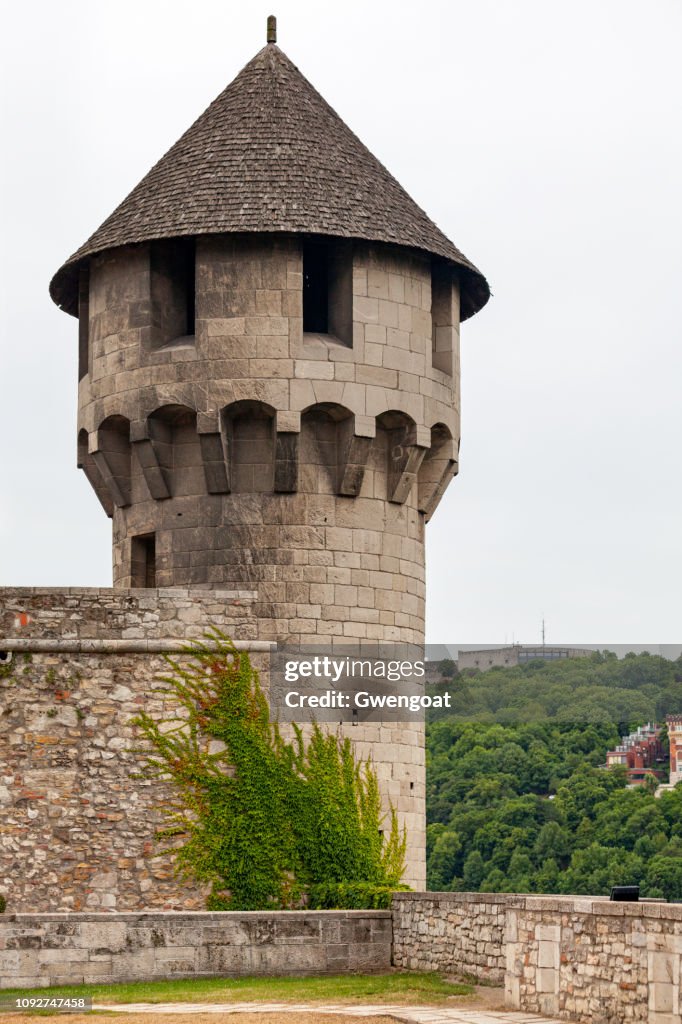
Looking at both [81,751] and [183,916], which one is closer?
[183,916]

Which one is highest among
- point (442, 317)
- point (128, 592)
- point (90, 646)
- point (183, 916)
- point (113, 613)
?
point (442, 317)

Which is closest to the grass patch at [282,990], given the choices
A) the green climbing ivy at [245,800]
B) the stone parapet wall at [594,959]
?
the stone parapet wall at [594,959]

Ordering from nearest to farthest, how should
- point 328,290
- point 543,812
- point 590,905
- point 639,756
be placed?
point 590,905 < point 328,290 < point 639,756 < point 543,812

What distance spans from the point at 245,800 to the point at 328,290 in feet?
22.6

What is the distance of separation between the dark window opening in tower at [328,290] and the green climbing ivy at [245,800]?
4615 mm

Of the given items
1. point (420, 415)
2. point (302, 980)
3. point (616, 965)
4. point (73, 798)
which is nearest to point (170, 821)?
point (73, 798)

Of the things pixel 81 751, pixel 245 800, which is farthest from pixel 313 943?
pixel 81 751

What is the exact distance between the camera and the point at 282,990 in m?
19.4

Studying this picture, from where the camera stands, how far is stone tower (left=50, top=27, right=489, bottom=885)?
24.5 meters

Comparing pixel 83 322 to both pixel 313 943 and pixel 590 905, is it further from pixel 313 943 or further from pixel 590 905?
pixel 590 905

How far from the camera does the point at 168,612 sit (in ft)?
75.3

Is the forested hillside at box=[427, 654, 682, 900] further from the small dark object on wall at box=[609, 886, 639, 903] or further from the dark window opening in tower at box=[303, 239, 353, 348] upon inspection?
the small dark object on wall at box=[609, 886, 639, 903]

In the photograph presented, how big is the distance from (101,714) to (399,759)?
421cm

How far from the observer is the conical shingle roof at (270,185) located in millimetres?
24875
